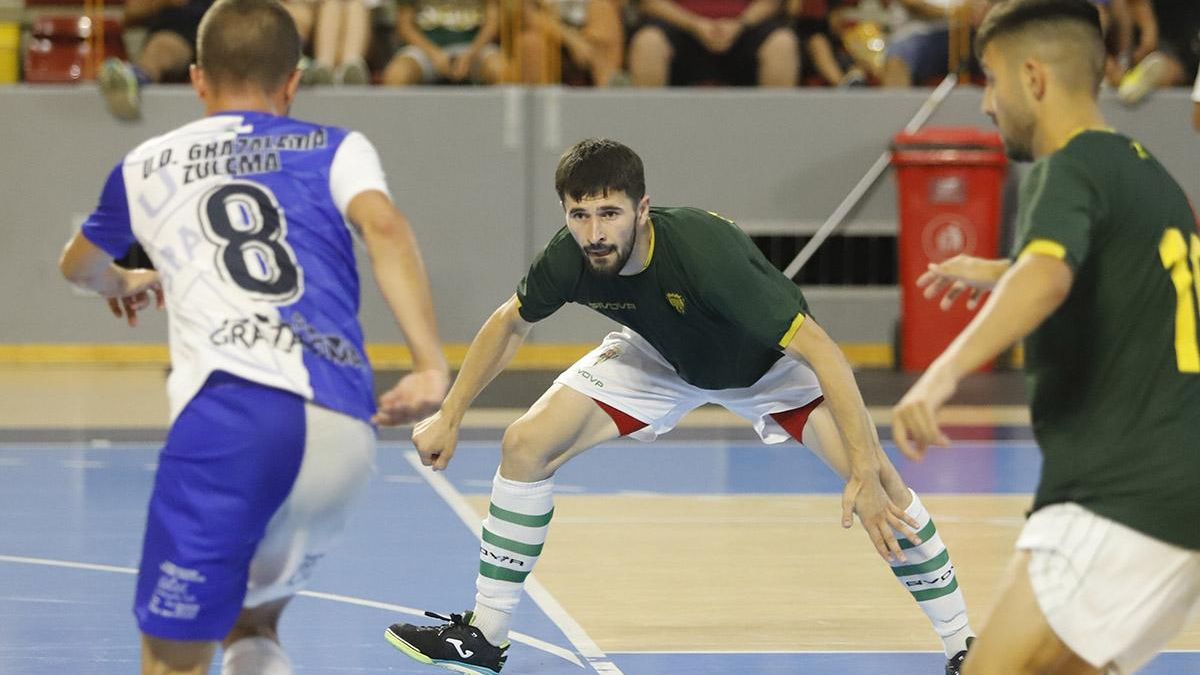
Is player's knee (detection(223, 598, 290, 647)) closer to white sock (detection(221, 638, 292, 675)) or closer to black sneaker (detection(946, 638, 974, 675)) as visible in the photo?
white sock (detection(221, 638, 292, 675))

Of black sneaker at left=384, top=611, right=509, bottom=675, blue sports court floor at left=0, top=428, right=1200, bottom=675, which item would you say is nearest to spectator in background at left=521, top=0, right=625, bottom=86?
blue sports court floor at left=0, top=428, right=1200, bottom=675

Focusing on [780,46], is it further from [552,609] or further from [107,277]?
[107,277]

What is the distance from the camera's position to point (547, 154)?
14.4m

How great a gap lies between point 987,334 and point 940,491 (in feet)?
19.9

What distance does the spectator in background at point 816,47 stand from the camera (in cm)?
1498

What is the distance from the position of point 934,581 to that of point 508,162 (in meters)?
9.43

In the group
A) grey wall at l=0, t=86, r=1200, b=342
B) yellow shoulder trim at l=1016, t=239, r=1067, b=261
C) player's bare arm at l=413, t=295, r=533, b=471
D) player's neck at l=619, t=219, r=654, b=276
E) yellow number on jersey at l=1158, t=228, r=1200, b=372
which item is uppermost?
yellow shoulder trim at l=1016, t=239, r=1067, b=261

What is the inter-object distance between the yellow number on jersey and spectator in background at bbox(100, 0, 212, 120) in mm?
11614

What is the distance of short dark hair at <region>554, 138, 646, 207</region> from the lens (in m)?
5.23

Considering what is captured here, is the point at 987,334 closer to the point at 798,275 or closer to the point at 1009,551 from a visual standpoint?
the point at 1009,551

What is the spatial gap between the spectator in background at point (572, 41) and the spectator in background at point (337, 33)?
1.35 metres

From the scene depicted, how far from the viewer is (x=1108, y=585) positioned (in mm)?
3418

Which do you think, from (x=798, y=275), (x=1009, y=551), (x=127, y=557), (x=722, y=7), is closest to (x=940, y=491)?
(x=1009, y=551)

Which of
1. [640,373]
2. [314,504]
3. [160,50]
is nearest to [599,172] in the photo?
[640,373]
